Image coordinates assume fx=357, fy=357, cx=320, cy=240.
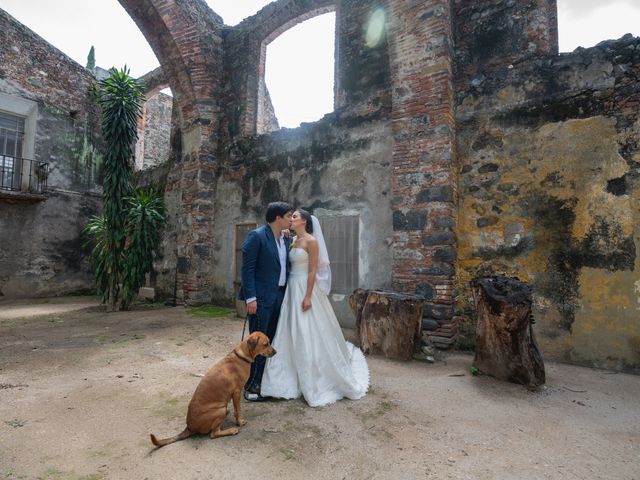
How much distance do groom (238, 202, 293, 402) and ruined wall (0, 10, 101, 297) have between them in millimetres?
10298

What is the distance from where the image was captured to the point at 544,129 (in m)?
4.72

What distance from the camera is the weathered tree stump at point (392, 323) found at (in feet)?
14.7

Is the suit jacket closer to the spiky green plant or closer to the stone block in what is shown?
the spiky green plant

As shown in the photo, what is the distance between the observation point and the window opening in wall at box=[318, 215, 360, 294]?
20.5 feet

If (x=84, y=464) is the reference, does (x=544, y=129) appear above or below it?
above

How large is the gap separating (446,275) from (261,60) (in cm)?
683

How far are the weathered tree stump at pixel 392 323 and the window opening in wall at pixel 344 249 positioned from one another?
157 centimetres

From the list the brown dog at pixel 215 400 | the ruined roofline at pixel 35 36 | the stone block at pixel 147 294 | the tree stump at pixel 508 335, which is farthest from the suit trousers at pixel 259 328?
the ruined roofline at pixel 35 36

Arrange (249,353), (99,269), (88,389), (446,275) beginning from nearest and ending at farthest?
(249,353), (88,389), (446,275), (99,269)

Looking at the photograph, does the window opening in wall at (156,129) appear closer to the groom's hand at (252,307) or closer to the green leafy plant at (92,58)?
the green leafy plant at (92,58)

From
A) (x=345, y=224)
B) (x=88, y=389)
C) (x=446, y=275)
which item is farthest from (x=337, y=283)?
(x=88, y=389)

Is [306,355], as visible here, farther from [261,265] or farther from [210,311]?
[210,311]

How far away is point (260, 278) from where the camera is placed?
343cm

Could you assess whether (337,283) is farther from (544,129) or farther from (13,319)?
(13,319)
